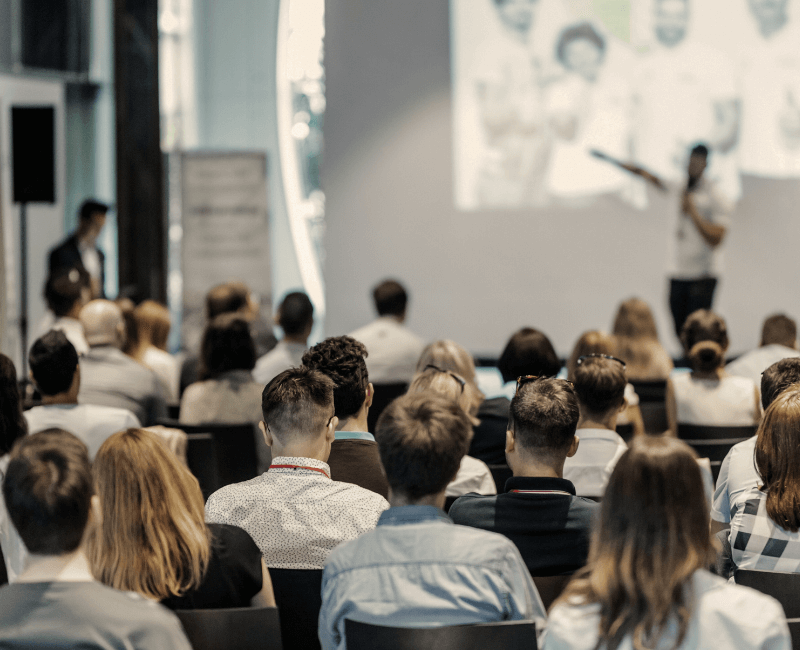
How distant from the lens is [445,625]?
156 centimetres

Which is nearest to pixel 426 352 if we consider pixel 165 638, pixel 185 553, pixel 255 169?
pixel 185 553

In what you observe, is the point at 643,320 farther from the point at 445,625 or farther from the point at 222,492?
the point at 445,625

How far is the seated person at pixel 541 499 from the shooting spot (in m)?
1.98

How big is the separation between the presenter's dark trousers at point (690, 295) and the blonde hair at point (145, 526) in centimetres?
549

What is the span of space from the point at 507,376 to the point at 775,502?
Answer: 1.59 m

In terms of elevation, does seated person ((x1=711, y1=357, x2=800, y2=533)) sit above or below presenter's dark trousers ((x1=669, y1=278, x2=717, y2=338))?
below

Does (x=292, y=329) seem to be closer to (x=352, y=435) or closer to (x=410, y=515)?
(x=352, y=435)

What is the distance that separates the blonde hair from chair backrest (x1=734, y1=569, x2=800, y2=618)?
1065mm

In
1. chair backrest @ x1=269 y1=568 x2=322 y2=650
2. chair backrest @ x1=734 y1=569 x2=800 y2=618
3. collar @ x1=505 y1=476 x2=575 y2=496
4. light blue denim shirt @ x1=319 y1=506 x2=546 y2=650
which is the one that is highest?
collar @ x1=505 y1=476 x2=575 y2=496

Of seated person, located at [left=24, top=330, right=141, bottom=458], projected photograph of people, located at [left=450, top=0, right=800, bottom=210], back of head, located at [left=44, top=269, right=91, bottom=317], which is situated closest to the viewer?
seated person, located at [left=24, top=330, right=141, bottom=458]

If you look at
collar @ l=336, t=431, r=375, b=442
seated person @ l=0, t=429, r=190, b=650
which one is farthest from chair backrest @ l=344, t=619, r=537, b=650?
collar @ l=336, t=431, r=375, b=442

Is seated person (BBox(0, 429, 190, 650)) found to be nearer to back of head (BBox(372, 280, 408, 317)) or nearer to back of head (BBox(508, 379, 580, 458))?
back of head (BBox(508, 379, 580, 458))

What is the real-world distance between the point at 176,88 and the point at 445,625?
25.2ft

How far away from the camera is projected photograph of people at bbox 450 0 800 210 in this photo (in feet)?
23.4
